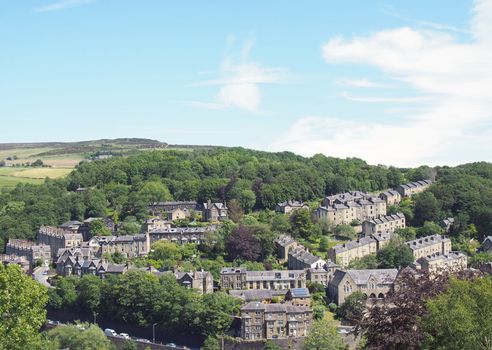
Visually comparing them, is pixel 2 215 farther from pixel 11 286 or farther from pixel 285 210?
pixel 11 286

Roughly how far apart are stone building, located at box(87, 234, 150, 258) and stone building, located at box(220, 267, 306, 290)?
1258 cm

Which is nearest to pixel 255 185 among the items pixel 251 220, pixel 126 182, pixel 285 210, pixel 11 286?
pixel 285 210

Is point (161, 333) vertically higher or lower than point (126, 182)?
lower

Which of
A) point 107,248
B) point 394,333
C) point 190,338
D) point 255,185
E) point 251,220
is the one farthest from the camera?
point 255,185

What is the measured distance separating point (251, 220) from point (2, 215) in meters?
29.9

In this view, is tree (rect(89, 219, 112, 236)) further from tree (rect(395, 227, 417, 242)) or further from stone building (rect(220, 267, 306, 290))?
tree (rect(395, 227, 417, 242))

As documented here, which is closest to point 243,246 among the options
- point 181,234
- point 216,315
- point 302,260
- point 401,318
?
point 302,260

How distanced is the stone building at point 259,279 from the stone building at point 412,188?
110ft

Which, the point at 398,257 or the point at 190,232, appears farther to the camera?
the point at 190,232

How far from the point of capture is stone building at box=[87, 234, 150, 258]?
6412cm

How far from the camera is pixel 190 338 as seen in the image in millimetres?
48531

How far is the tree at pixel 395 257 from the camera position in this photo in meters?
58.4

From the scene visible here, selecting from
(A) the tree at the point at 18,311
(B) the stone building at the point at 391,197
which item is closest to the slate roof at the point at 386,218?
(B) the stone building at the point at 391,197

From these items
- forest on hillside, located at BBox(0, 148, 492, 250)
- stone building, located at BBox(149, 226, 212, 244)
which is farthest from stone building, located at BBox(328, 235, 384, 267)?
stone building, located at BBox(149, 226, 212, 244)
